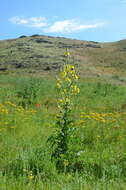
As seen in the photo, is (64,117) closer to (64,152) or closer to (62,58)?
(64,152)

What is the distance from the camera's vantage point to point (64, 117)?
4777 millimetres

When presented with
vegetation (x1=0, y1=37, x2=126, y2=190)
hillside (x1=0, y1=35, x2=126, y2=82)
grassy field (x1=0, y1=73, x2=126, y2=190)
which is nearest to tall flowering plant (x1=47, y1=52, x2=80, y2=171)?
vegetation (x1=0, y1=37, x2=126, y2=190)

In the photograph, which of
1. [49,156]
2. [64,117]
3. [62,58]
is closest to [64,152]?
[49,156]

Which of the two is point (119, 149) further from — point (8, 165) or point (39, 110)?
point (39, 110)

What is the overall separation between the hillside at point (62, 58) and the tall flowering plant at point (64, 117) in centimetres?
2687

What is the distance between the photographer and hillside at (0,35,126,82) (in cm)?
3694

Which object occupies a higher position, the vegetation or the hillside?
the hillside

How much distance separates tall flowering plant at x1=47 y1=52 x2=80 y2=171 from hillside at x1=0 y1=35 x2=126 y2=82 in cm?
2687

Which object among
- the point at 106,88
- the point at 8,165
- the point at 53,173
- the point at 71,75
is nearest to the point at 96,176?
the point at 53,173

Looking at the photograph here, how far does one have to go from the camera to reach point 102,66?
43812mm

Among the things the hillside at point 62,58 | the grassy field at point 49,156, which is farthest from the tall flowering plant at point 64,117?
the hillside at point 62,58

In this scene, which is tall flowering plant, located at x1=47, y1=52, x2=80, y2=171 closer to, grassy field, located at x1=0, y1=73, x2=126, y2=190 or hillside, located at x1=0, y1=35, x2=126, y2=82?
grassy field, located at x1=0, y1=73, x2=126, y2=190

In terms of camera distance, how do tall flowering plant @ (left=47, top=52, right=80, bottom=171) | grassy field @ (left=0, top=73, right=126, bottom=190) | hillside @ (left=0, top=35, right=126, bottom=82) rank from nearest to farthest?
grassy field @ (left=0, top=73, right=126, bottom=190), tall flowering plant @ (left=47, top=52, right=80, bottom=171), hillside @ (left=0, top=35, right=126, bottom=82)

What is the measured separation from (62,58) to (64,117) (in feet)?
123
